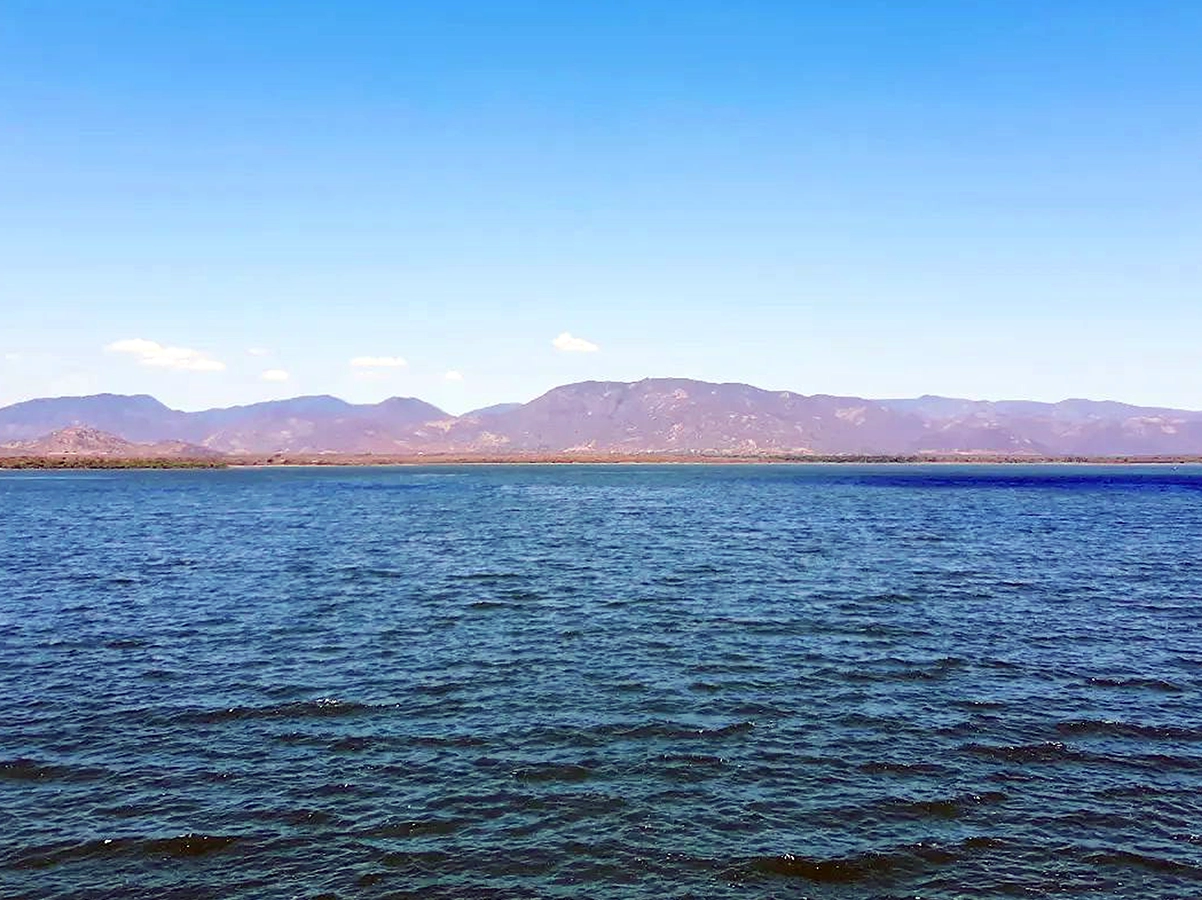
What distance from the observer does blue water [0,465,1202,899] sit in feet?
65.4

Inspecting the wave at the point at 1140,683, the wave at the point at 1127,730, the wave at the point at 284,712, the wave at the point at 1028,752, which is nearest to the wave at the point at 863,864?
the wave at the point at 1028,752

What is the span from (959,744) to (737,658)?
463 inches

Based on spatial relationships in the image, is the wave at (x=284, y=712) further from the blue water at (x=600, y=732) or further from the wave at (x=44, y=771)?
the wave at (x=44, y=771)

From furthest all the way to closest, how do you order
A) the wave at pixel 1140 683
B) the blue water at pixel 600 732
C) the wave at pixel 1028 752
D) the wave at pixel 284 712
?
the wave at pixel 1140 683, the wave at pixel 284 712, the wave at pixel 1028 752, the blue water at pixel 600 732

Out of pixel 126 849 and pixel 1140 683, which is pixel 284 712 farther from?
pixel 1140 683

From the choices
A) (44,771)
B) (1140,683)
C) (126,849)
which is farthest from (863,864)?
(44,771)

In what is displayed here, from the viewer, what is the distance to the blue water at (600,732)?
19.9m

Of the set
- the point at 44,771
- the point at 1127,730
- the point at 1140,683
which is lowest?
the point at 44,771

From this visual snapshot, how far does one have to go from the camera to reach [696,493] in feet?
596

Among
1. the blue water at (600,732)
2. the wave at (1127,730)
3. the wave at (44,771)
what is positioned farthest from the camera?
the wave at (1127,730)

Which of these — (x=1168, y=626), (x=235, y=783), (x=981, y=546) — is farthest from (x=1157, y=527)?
(x=235, y=783)

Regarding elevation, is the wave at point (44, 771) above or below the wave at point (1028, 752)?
below

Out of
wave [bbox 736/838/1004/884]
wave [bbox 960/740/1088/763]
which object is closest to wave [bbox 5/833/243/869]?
wave [bbox 736/838/1004/884]

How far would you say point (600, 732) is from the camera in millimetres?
28266
